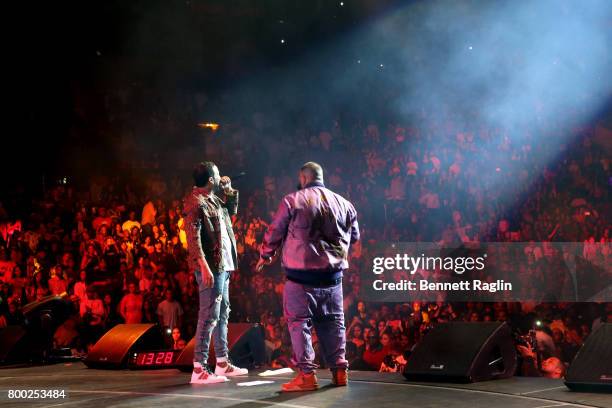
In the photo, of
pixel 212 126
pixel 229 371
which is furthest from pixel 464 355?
pixel 212 126

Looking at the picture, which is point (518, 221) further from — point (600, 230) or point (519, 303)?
point (519, 303)

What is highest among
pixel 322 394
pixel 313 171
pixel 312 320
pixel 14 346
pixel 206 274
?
pixel 313 171

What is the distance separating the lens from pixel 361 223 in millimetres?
9477

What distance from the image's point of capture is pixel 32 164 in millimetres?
11820

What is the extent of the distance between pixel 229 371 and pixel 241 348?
1.78 feet

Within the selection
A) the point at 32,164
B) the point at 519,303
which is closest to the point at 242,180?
the point at 32,164

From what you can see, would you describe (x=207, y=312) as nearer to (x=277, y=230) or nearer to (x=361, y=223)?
(x=277, y=230)

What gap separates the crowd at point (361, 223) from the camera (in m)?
7.64

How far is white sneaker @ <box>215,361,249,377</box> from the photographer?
485cm

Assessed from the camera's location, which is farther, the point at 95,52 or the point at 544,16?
the point at 95,52

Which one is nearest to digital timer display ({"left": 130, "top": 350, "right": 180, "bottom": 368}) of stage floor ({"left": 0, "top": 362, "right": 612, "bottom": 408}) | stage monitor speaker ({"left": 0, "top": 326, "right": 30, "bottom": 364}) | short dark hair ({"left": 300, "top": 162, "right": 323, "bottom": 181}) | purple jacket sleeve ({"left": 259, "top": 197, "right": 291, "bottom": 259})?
stage floor ({"left": 0, "top": 362, "right": 612, "bottom": 408})

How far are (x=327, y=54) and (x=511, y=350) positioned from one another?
666 centimetres

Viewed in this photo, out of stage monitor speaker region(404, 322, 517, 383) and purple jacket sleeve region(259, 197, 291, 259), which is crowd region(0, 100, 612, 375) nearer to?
stage monitor speaker region(404, 322, 517, 383)

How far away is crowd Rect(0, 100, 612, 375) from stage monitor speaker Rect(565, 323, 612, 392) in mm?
2573
